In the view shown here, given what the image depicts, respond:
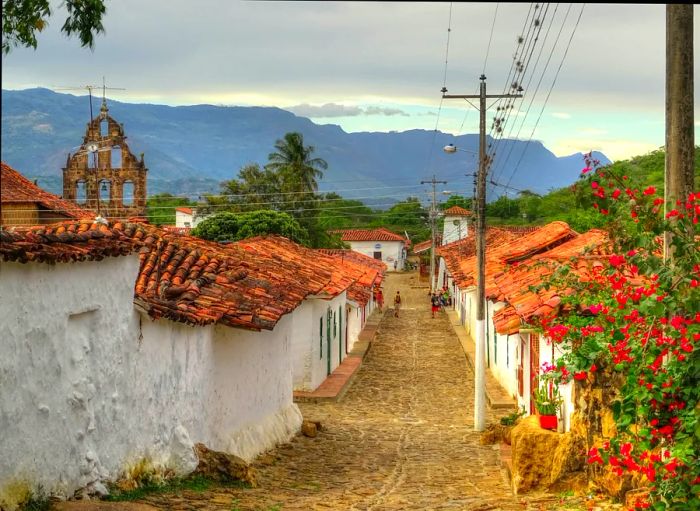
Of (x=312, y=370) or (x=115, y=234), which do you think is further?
(x=312, y=370)

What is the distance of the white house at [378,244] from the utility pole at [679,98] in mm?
85899

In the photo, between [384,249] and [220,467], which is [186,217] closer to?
[384,249]

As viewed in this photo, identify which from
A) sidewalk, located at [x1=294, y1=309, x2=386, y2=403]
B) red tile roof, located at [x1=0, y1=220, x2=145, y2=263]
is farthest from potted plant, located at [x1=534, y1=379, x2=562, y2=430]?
sidewalk, located at [x1=294, y1=309, x2=386, y2=403]

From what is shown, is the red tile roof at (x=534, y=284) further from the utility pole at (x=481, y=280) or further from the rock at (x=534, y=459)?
the rock at (x=534, y=459)

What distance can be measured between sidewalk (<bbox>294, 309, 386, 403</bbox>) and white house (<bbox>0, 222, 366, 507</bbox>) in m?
6.29

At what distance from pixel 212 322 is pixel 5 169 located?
22.1 m

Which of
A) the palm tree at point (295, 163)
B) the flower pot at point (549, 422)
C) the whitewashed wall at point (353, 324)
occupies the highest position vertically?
the palm tree at point (295, 163)

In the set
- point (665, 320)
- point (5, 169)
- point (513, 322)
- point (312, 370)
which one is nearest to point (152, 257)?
point (513, 322)

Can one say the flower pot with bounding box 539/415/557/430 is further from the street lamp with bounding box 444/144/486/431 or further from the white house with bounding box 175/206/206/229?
the white house with bounding box 175/206/206/229

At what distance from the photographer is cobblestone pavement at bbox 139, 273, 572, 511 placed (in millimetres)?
11094

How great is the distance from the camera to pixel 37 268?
7.68 metres

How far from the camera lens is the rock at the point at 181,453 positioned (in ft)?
35.2

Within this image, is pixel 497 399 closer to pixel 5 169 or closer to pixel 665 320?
pixel 665 320

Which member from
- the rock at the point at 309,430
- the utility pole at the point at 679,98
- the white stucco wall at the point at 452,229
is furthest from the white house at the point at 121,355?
the white stucco wall at the point at 452,229
